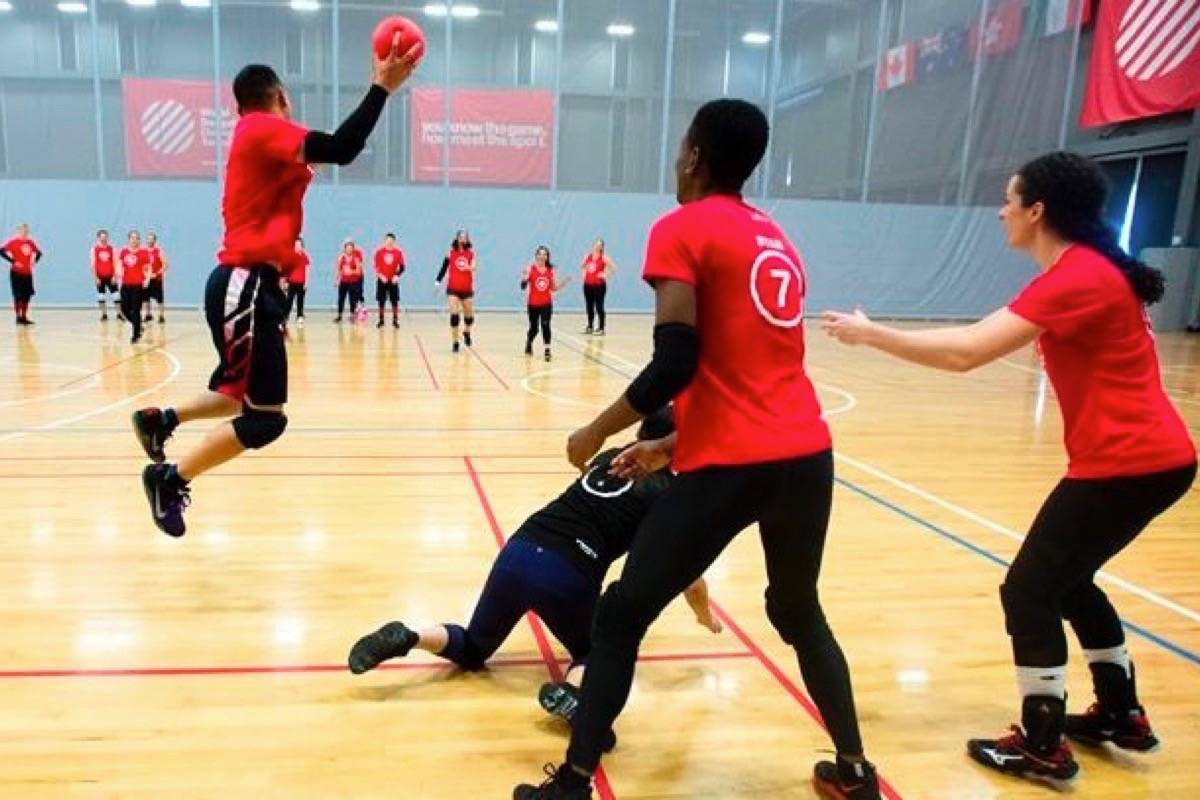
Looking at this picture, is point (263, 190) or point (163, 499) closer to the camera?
point (263, 190)

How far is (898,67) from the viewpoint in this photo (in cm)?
2228

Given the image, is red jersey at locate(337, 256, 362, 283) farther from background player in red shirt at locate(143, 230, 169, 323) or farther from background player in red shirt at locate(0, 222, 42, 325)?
background player in red shirt at locate(0, 222, 42, 325)

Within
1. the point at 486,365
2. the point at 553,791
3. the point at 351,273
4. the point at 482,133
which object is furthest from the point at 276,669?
the point at 482,133

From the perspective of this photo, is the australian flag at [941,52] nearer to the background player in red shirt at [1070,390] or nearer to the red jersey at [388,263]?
the red jersey at [388,263]

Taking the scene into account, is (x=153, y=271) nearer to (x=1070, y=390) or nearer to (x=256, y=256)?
(x=256, y=256)

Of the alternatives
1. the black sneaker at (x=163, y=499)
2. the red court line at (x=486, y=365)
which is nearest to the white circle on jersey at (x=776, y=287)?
the black sneaker at (x=163, y=499)

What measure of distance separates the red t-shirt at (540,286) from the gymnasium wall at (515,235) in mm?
8414

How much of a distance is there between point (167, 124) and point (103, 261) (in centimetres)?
428

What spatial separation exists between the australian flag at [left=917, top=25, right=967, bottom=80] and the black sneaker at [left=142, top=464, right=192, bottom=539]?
21.9 m

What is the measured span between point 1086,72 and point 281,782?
83.2 feet

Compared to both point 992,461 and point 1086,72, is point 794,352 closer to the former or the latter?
point 992,461

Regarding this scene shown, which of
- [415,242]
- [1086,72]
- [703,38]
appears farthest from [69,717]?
[1086,72]

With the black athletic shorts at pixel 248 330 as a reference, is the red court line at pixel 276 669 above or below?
below

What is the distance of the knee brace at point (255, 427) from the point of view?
416 cm
